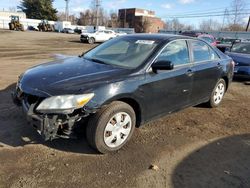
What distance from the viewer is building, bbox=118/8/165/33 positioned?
91.6m

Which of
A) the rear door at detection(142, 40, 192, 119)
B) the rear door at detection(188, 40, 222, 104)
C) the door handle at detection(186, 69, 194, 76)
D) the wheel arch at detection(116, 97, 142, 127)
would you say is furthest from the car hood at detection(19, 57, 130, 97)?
the rear door at detection(188, 40, 222, 104)

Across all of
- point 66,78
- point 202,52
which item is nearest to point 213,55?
point 202,52

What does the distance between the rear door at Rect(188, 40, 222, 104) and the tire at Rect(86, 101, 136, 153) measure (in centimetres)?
169

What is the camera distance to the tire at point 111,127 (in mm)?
3344

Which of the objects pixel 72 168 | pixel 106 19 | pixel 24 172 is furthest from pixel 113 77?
pixel 106 19

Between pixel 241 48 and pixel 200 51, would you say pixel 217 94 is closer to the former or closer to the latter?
pixel 200 51

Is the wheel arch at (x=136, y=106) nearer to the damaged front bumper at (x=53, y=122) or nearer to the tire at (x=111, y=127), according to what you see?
the tire at (x=111, y=127)

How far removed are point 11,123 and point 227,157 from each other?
3443 mm

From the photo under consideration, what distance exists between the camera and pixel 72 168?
3250 millimetres

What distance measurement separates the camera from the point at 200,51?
16.6 feet

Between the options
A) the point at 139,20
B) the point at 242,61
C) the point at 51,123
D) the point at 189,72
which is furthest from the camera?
the point at 139,20

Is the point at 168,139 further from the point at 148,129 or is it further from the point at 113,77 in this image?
the point at 113,77

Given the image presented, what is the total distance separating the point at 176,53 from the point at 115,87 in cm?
156

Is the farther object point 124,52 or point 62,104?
point 124,52
